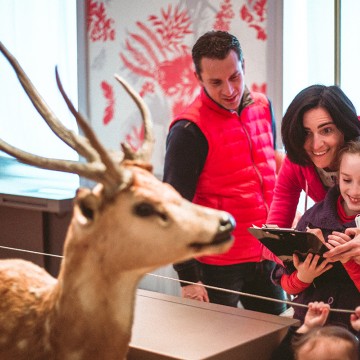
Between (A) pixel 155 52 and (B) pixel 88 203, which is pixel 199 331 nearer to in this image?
(B) pixel 88 203

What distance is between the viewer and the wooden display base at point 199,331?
4.58 ft

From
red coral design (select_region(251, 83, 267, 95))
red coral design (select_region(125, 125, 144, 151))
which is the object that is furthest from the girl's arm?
red coral design (select_region(125, 125, 144, 151))

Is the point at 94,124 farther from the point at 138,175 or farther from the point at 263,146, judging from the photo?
the point at 138,175

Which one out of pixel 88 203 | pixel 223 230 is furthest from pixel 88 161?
pixel 223 230

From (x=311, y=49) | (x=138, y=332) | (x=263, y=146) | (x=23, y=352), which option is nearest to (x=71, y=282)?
(x=23, y=352)

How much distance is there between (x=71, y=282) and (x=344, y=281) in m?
0.94

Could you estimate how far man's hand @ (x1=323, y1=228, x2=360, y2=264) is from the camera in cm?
170

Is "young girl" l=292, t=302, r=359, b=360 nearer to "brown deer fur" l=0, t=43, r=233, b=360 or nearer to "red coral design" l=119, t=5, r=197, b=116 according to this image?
"brown deer fur" l=0, t=43, r=233, b=360

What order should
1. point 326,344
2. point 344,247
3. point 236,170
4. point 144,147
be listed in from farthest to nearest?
point 236,170 → point 344,247 → point 326,344 → point 144,147

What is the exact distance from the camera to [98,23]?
4.23 metres

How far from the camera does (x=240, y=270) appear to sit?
2494 mm

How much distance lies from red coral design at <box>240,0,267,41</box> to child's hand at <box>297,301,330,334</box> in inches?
88.1

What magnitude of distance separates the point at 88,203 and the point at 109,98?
10.9 feet

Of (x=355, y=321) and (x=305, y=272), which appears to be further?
(x=305, y=272)
